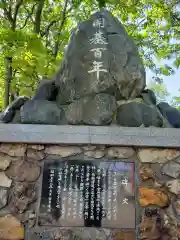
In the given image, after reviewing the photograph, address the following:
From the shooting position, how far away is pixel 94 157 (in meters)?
2.87

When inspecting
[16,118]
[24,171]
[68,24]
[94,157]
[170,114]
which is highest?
[68,24]

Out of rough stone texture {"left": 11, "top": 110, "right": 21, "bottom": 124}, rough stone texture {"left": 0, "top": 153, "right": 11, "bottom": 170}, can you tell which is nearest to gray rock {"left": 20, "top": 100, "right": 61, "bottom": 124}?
rough stone texture {"left": 11, "top": 110, "right": 21, "bottom": 124}

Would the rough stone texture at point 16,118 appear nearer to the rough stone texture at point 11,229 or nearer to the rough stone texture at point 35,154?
the rough stone texture at point 35,154

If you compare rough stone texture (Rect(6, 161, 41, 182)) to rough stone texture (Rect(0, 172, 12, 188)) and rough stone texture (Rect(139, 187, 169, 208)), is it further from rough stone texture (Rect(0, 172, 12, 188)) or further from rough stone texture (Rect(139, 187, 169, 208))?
rough stone texture (Rect(139, 187, 169, 208))

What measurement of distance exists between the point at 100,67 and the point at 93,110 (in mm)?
519

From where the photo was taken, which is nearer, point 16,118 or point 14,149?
point 14,149

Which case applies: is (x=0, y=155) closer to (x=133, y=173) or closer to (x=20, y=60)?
(x=133, y=173)

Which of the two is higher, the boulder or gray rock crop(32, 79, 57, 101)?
gray rock crop(32, 79, 57, 101)

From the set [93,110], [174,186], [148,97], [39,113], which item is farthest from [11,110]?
[174,186]

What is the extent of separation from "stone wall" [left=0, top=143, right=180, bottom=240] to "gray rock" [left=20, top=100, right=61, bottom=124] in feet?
0.97

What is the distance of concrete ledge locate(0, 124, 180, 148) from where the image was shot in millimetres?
2877

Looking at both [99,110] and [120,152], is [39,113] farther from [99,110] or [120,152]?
[120,152]

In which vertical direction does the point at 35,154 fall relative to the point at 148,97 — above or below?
below

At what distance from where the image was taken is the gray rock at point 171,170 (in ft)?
9.29
